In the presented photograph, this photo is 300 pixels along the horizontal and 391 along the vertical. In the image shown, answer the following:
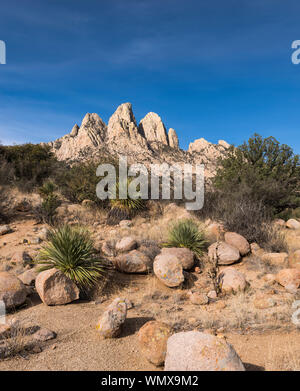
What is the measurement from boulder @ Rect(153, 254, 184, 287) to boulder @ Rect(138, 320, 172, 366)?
7.93 feet

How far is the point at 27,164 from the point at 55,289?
12423 mm

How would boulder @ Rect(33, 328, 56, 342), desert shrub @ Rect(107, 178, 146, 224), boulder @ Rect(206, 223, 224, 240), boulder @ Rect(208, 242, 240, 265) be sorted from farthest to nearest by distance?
desert shrub @ Rect(107, 178, 146, 224) → boulder @ Rect(206, 223, 224, 240) → boulder @ Rect(208, 242, 240, 265) → boulder @ Rect(33, 328, 56, 342)

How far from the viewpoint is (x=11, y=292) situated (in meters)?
4.75

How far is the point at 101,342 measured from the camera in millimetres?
3816

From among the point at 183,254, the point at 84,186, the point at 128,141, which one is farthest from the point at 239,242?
the point at 128,141

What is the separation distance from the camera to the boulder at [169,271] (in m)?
6.05

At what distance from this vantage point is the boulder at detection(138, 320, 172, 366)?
323cm

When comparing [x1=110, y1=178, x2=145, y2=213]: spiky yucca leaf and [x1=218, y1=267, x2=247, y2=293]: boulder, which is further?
[x1=110, y1=178, x2=145, y2=213]: spiky yucca leaf

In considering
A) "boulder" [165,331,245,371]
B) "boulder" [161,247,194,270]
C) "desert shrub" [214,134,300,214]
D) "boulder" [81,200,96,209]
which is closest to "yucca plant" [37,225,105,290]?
"boulder" [161,247,194,270]

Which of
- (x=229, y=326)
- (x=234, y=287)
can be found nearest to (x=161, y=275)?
(x=234, y=287)

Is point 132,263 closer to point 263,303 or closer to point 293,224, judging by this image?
point 263,303

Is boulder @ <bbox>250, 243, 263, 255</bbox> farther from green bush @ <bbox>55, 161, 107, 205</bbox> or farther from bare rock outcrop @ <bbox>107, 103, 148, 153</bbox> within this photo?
bare rock outcrop @ <bbox>107, 103, 148, 153</bbox>

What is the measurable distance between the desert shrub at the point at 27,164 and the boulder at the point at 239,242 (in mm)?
11101
